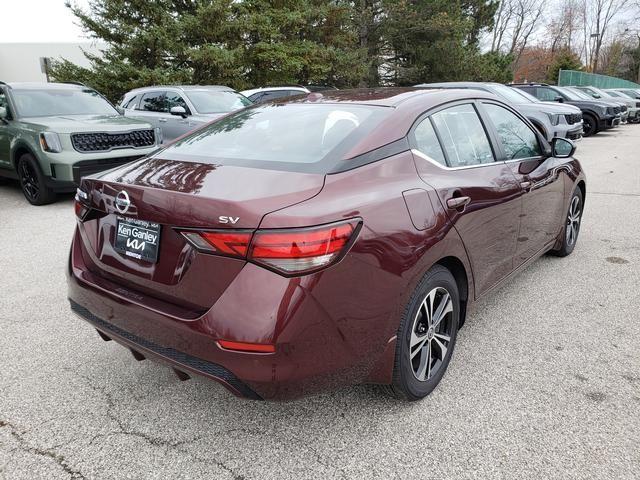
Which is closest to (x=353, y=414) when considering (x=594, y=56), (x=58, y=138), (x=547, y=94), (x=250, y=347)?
(x=250, y=347)

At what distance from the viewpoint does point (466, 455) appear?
227 centimetres

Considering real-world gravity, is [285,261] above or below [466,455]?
above

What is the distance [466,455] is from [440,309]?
0.73 m

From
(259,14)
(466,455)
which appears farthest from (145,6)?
(466,455)

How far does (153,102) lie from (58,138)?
4.02m

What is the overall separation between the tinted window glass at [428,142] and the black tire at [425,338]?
0.60 m

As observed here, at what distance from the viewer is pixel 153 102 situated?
10.7m

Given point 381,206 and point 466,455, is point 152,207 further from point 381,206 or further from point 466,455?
point 466,455

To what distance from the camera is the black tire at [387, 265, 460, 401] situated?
7.91 feet

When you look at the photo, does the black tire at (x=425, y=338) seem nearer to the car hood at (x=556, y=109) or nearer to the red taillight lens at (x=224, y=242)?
the red taillight lens at (x=224, y=242)

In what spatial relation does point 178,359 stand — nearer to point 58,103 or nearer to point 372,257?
point 372,257

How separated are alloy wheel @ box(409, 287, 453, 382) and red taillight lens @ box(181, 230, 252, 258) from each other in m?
0.96

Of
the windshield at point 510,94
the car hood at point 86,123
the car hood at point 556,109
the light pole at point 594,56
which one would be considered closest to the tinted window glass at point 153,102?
the car hood at point 86,123

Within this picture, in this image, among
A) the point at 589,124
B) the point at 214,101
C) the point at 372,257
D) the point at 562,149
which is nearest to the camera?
the point at 372,257
